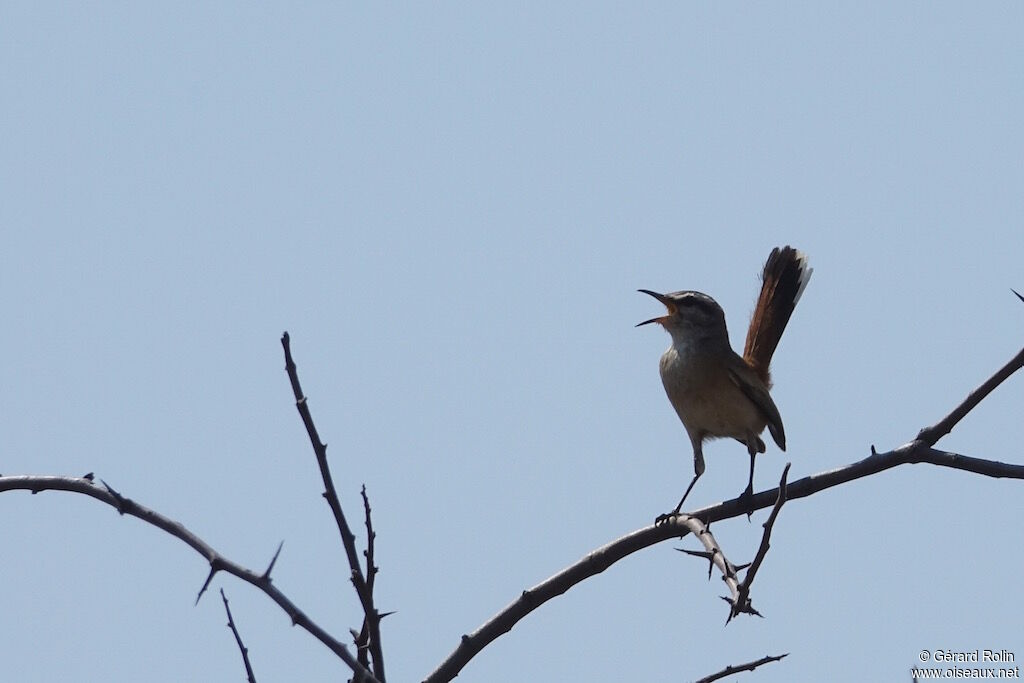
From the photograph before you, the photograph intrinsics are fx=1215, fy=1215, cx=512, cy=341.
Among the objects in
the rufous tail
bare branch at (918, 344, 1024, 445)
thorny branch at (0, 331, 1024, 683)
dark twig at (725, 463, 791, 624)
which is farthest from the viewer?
the rufous tail

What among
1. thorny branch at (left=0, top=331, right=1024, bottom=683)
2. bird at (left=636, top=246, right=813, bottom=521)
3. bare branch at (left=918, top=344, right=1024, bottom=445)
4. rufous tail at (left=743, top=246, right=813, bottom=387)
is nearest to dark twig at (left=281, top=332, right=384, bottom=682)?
thorny branch at (left=0, top=331, right=1024, bottom=683)

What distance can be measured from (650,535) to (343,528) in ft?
4.60

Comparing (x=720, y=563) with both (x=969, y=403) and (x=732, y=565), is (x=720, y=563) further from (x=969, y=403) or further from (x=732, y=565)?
(x=969, y=403)

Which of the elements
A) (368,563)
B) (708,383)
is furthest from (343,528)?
(708,383)

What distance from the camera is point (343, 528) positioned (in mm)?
3221

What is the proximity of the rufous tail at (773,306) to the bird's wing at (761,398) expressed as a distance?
1.99 feet

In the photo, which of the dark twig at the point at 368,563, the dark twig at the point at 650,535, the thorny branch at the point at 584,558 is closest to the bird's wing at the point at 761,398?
the thorny branch at the point at 584,558

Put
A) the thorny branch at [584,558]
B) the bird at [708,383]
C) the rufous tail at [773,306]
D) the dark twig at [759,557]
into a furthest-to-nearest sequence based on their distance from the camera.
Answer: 1. the rufous tail at [773,306]
2. the bird at [708,383]
3. the thorny branch at [584,558]
4. the dark twig at [759,557]

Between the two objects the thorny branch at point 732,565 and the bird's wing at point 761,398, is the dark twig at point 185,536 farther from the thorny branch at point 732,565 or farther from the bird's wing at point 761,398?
the bird's wing at point 761,398

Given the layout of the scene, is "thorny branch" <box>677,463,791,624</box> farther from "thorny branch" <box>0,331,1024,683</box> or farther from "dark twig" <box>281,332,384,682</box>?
"dark twig" <box>281,332,384,682</box>

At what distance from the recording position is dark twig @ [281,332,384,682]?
10.2ft

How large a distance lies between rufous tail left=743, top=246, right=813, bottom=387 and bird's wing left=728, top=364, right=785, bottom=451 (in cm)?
61

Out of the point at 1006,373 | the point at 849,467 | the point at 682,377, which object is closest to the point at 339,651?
the point at 849,467

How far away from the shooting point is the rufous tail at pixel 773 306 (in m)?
8.19
